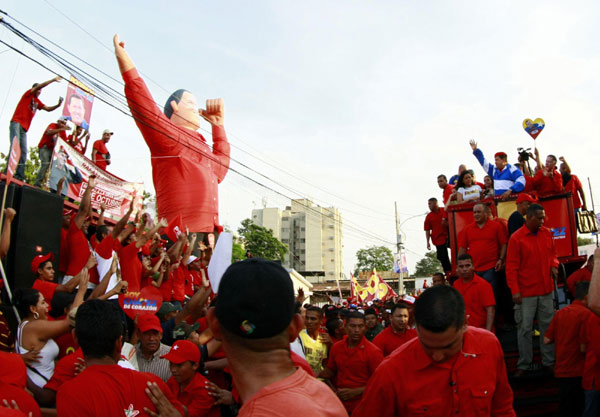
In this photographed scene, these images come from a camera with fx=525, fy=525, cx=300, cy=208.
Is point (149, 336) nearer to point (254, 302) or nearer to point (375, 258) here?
point (254, 302)

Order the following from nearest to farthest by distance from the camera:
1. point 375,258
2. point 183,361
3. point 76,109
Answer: point 183,361
point 76,109
point 375,258

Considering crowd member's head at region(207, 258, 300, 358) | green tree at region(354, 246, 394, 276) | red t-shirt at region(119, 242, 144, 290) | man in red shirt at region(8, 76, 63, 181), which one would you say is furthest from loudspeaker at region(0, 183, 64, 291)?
green tree at region(354, 246, 394, 276)

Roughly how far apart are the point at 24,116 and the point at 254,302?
297 inches

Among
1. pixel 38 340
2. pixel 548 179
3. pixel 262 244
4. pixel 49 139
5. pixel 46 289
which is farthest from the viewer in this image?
pixel 262 244

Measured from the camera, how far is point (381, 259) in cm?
7350

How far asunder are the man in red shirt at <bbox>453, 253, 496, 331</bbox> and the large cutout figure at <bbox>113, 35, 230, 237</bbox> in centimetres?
641

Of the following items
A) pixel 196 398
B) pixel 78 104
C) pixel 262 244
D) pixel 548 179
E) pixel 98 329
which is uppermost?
pixel 262 244

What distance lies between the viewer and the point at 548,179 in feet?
26.6

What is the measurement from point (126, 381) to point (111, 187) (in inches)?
324

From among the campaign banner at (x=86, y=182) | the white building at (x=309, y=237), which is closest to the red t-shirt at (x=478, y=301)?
the campaign banner at (x=86, y=182)

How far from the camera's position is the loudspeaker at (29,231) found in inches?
231

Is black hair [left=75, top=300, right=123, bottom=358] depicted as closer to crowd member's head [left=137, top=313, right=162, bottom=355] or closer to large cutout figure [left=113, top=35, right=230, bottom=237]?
crowd member's head [left=137, top=313, right=162, bottom=355]

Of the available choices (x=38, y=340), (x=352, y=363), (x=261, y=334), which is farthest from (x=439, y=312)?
(x=352, y=363)

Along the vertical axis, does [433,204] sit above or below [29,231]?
above
